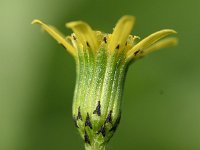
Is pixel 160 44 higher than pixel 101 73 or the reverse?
higher

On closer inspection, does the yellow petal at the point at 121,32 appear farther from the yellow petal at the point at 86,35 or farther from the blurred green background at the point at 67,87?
the blurred green background at the point at 67,87

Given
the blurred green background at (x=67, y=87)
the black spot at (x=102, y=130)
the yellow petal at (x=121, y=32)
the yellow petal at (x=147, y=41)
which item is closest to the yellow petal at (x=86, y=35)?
the yellow petal at (x=121, y=32)

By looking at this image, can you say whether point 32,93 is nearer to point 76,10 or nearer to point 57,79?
point 57,79

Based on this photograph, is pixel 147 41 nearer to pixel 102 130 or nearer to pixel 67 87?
pixel 102 130

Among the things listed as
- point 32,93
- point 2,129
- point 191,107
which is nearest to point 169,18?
point 191,107

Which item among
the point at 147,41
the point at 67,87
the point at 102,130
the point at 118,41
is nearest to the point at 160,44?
the point at 147,41
